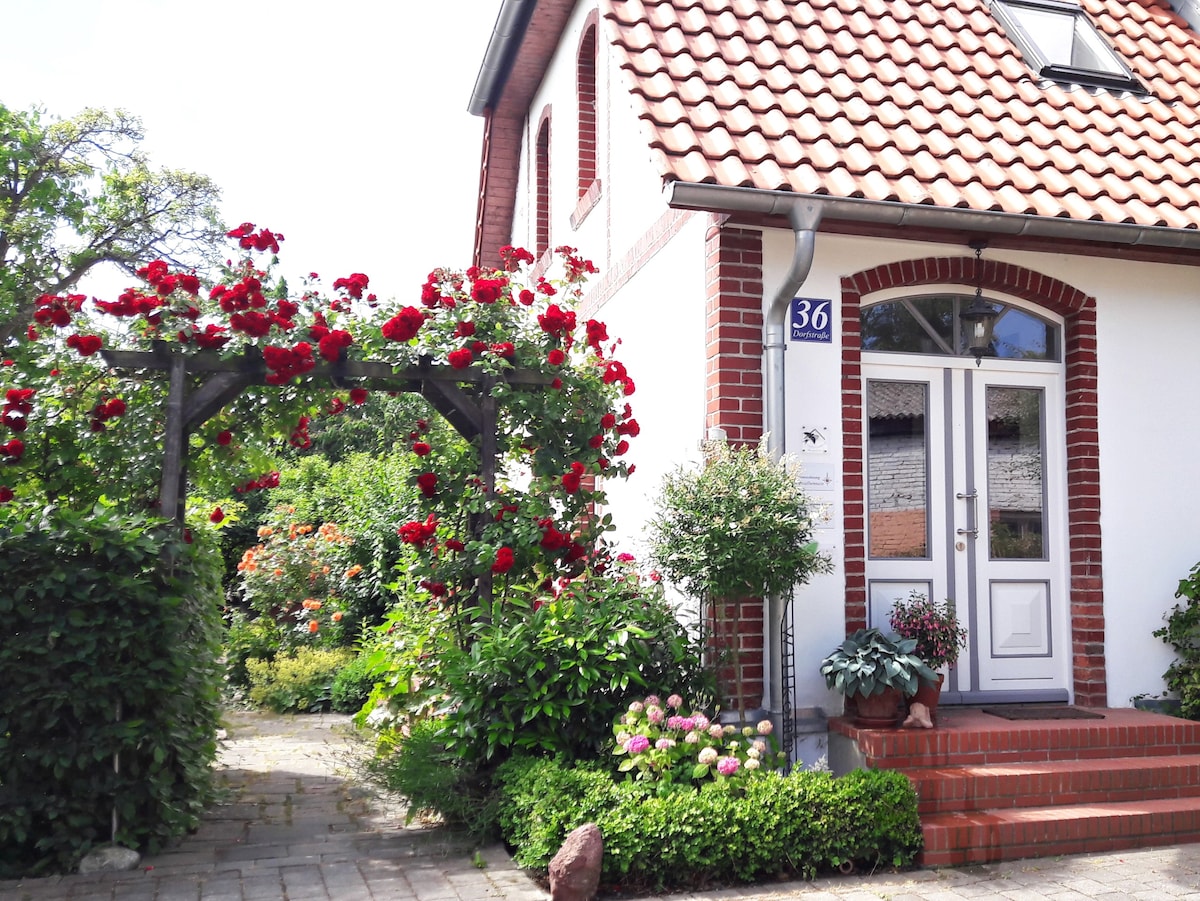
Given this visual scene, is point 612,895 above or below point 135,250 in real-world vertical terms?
below

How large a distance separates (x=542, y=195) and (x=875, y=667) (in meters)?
7.27

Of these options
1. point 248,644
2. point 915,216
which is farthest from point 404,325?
point 248,644

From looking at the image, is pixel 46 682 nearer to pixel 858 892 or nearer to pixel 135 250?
pixel 858 892

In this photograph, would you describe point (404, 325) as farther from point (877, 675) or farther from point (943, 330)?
point (943, 330)

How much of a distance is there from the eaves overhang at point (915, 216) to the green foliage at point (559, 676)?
7.48 feet

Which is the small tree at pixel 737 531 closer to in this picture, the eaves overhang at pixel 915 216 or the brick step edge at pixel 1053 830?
the brick step edge at pixel 1053 830

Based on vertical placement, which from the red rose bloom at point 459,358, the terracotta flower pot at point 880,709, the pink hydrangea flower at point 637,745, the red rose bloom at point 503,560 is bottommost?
the pink hydrangea flower at point 637,745

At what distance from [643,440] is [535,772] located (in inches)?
134

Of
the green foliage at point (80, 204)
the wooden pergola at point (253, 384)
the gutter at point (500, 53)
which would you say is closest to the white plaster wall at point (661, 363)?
the wooden pergola at point (253, 384)

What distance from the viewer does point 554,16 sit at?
10.5 metres

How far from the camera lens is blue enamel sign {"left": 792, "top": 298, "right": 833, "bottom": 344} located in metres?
6.68

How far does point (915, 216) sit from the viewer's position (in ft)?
21.0

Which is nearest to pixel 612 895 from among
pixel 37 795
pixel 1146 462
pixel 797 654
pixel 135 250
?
pixel 797 654

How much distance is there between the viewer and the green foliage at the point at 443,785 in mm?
5664
